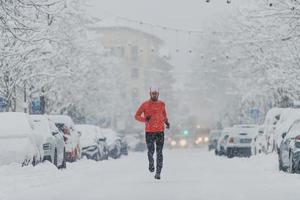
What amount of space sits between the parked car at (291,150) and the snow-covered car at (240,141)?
15866mm

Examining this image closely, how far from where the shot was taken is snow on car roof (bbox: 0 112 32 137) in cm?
1906

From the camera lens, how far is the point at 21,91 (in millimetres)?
40219

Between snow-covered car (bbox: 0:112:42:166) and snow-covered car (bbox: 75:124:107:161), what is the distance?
1207 cm

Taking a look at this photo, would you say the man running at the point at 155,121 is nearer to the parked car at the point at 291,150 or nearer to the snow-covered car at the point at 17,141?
the snow-covered car at the point at 17,141

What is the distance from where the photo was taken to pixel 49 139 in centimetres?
2198

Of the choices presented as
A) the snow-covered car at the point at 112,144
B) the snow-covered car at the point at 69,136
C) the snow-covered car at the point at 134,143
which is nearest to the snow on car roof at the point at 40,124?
the snow-covered car at the point at 69,136

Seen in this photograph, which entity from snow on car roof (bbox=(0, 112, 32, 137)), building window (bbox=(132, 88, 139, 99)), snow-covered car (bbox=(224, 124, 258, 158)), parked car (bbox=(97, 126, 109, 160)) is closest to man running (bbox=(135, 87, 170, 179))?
snow on car roof (bbox=(0, 112, 32, 137))

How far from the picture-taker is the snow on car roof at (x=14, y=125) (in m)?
19.1

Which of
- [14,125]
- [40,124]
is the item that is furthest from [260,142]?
[14,125]

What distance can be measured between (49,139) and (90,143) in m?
10.9

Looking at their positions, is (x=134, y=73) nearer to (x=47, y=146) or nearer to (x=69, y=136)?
(x=69, y=136)

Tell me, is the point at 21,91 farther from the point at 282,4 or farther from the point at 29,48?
the point at 282,4

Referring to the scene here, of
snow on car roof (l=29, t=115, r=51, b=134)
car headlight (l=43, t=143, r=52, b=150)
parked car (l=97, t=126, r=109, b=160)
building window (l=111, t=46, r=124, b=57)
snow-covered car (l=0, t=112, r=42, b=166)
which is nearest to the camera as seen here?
snow-covered car (l=0, t=112, r=42, b=166)

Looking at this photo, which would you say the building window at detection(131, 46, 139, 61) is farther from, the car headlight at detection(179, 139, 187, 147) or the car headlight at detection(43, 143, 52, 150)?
the car headlight at detection(43, 143, 52, 150)
